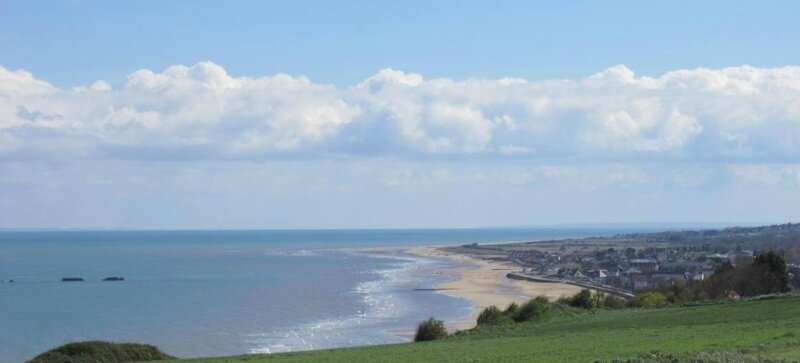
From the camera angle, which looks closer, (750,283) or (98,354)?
(98,354)

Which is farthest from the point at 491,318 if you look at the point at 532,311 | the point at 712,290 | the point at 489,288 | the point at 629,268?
the point at 629,268

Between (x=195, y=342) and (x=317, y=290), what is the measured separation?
38.4 m

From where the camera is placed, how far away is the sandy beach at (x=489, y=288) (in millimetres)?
74137

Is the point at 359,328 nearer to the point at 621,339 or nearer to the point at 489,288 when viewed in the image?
the point at 621,339

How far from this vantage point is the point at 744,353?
20156 mm

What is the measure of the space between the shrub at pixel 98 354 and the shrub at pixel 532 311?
15.6 metres

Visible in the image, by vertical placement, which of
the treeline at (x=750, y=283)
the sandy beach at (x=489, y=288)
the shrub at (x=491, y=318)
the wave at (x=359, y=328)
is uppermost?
the treeline at (x=750, y=283)

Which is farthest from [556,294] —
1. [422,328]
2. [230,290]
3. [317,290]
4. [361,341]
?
[422,328]

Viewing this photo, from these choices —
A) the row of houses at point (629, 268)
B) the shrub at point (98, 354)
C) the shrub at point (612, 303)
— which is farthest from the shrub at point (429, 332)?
the row of houses at point (629, 268)

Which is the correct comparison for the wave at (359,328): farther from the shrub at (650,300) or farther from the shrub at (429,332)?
the shrub at (650,300)

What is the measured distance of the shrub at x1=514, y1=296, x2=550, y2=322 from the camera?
43.9 metres

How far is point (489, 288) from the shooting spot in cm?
9244

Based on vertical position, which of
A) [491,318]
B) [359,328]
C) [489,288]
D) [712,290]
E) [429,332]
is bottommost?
[359,328]

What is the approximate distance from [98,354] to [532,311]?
1826cm
